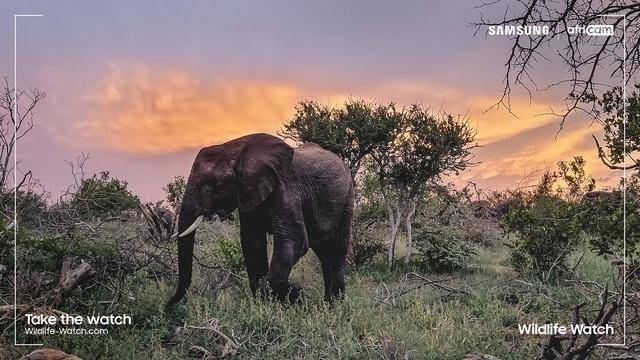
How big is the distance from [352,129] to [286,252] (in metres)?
5.85

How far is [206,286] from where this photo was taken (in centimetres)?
918

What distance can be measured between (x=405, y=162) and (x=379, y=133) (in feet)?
2.91

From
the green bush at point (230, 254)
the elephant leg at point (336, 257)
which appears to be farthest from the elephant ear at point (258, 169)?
the green bush at point (230, 254)

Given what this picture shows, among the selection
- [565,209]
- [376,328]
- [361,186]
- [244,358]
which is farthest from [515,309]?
[361,186]

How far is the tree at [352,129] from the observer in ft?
45.4

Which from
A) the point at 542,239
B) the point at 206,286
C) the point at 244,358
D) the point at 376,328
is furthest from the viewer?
the point at 542,239

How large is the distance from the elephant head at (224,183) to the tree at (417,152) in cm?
568

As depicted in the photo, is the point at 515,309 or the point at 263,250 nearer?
the point at 515,309

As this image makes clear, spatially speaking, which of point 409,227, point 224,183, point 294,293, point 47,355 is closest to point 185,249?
point 224,183

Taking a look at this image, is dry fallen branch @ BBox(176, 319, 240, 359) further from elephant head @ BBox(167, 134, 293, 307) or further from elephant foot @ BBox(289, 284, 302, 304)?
elephant foot @ BBox(289, 284, 302, 304)

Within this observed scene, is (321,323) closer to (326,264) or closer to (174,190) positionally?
(326,264)

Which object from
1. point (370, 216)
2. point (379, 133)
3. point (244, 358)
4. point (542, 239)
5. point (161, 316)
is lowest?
point (244, 358)

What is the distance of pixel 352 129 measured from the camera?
549 inches

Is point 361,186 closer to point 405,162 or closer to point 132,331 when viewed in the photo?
point 405,162
